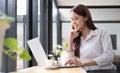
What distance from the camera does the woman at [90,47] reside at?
2070 mm

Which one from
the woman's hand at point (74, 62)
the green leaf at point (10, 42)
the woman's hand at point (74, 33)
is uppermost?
the green leaf at point (10, 42)

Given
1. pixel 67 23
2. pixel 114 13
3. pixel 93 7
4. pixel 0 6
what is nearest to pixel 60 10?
pixel 67 23

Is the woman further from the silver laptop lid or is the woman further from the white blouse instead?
the silver laptop lid

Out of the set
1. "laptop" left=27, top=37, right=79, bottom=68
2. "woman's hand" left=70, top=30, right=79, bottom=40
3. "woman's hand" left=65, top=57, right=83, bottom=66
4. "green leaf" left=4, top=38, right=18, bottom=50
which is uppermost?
"green leaf" left=4, top=38, right=18, bottom=50

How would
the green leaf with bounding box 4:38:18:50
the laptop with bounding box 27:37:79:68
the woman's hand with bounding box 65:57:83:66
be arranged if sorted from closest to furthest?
1. the green leaf with bounding box 4:38:18:50
2. the laptop with bounding box 27:37:79:68
3. the woman's hand with bounding box 65:57:83:66

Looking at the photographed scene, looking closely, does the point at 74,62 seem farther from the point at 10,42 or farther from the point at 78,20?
the point at 10,42

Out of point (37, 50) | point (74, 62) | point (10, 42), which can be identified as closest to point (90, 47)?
point (74, 62)

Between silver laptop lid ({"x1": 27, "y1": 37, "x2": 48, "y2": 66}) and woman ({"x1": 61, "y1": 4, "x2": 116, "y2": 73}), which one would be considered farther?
woman ({"x1": 61, "y1": 4, "x2": 116, "y2": 73})

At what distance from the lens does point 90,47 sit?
2.11 m

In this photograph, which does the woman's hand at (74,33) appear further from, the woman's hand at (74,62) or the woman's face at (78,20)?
the woman's hand at (74,62)

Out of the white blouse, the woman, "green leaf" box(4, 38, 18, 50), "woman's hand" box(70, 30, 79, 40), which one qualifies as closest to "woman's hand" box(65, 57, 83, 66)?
the woman

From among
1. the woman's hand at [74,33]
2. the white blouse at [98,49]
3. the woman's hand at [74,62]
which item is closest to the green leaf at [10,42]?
the woman's hand at [74,62]

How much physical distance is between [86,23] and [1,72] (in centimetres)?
150

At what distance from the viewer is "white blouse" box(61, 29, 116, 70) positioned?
Result: 2.08 m
